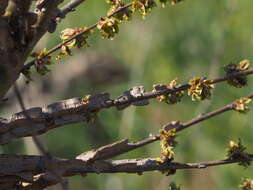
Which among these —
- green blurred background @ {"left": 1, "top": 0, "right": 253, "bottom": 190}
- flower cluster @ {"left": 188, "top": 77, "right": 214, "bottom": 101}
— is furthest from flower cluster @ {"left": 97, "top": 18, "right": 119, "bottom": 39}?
green blurred background @ {"left": 1, "top": 0, "right": 253, "bottom": 190}

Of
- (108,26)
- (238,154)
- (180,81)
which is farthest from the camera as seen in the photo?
(180,81)

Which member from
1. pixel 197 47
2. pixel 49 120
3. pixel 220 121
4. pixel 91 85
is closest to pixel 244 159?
pixel 49 120

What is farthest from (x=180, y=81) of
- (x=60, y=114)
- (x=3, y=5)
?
(x=3, y=5)

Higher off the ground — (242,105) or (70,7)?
(70,7)

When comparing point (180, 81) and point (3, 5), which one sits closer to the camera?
point (3, 5)

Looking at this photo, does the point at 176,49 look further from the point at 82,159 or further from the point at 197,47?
the point at 82,159

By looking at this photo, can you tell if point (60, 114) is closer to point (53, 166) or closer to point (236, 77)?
point (53, 166)
